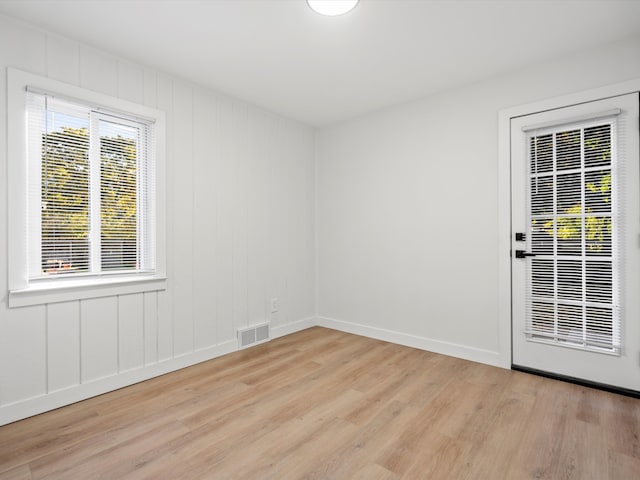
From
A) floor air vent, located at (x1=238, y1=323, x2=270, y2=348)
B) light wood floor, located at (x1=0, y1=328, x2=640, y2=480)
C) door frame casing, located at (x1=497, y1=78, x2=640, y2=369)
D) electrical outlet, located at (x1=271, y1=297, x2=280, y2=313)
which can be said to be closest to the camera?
light wood floor, located at (x1=0, y1=328, x2=640, y2=480)

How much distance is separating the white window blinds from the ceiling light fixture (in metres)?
1.72

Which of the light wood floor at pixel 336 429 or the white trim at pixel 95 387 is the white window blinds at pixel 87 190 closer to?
the white trim at pixel 95 387

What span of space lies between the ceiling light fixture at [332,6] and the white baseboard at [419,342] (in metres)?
2.99

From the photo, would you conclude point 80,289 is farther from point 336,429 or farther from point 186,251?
point 336,429

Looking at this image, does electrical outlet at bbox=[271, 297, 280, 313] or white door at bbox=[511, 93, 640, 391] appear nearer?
white door at bbox=[511, 93, 640, 391]

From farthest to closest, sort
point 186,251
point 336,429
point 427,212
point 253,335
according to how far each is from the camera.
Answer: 1. point 253,335
2. point 427,212
3. point 186,251
4. point 336,429

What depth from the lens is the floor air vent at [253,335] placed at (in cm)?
346

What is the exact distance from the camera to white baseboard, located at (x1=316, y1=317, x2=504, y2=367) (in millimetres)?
3014

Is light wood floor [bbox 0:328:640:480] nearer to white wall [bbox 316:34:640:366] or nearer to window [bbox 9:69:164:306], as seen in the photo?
white wall [bbox 316:34:640:366]

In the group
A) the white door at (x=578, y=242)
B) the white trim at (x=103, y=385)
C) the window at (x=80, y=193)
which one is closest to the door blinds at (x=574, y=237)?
the white door at (x=578, y=242)

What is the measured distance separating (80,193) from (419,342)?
11.0ft

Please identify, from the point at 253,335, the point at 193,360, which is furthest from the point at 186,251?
the point at 253,335

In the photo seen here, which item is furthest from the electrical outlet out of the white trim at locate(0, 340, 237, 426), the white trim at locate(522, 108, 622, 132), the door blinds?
the white trim at locate(522, 108, 622, 132)

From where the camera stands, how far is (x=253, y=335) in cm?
358
